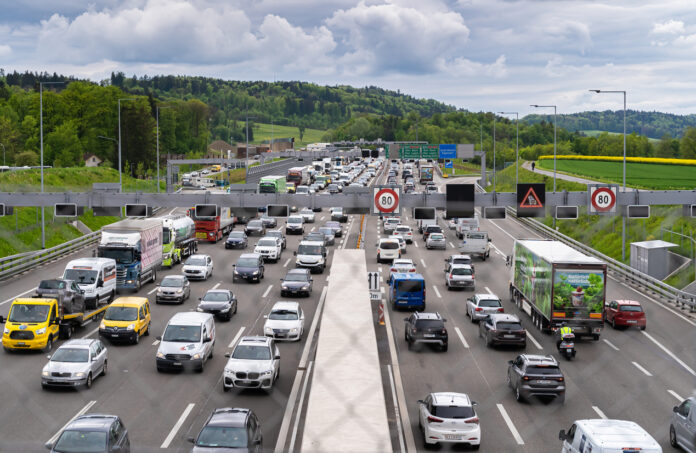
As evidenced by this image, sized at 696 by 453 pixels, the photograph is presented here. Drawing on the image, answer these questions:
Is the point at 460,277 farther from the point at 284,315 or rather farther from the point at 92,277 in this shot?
the point at 92,277

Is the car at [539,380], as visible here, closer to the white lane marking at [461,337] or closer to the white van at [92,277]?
the white lane marking at [461,337]

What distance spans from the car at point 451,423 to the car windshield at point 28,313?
15786 millimetres

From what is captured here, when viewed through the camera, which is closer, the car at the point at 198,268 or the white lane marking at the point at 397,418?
the white lane marking at the point at 397,418

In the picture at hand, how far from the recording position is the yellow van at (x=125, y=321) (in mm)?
29656

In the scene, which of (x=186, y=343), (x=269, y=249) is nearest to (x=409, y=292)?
(x=186, y=343)

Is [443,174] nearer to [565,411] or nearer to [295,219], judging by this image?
[295,219]

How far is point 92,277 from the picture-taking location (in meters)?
34.7

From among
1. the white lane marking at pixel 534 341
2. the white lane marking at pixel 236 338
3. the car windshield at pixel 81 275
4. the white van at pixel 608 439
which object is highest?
the car windshield at pixel 81 275

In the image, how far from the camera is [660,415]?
72.6 feet

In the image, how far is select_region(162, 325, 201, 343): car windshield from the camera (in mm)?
26812

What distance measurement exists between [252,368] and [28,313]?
9.93m

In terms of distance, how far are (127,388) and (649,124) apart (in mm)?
135659

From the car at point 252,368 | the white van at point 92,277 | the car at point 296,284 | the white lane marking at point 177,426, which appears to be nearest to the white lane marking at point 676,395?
the car at point 252,368

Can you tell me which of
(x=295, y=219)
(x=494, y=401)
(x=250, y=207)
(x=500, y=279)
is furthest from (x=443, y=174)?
(x=494, y=401)
